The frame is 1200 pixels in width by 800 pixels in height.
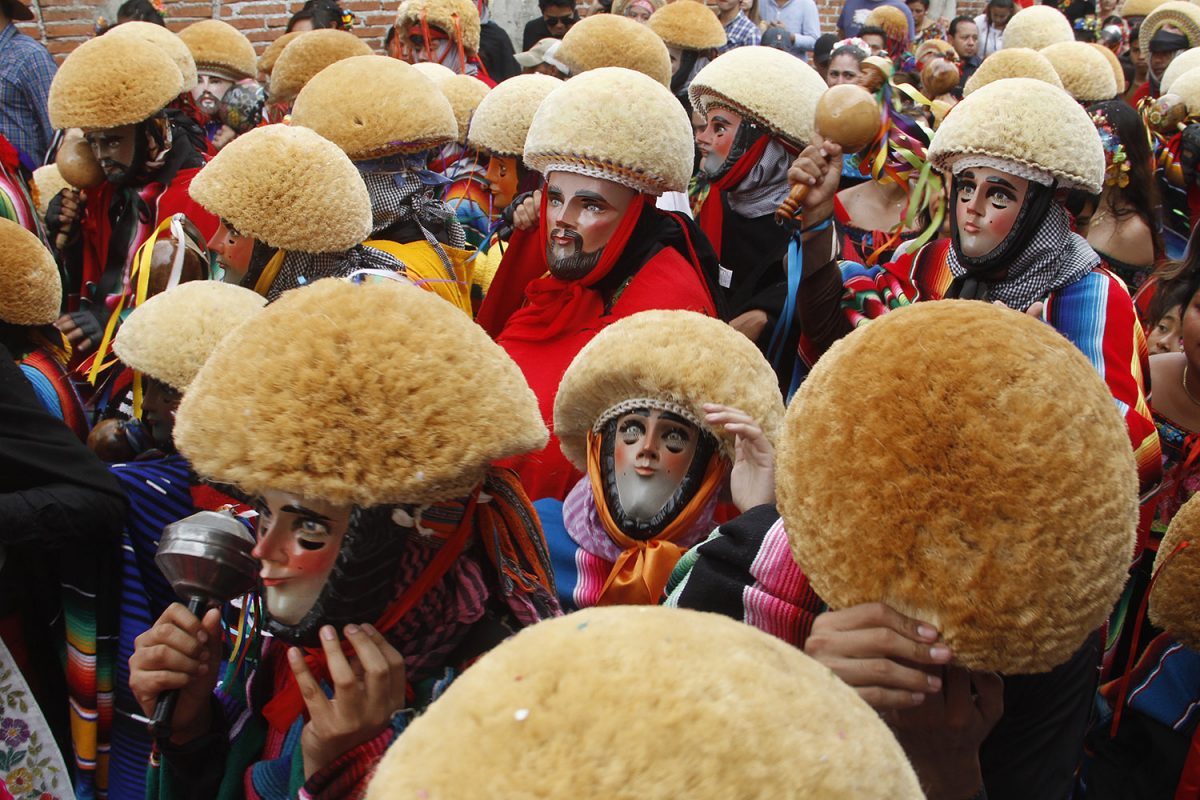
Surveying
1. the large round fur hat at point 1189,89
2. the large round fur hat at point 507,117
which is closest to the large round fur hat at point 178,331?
the large round fur hat at point 507,117

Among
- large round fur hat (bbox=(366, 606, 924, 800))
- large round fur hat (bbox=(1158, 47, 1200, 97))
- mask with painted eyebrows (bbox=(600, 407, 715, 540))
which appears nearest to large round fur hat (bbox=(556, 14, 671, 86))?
large round fur hat (bbox=(1158, 47, 1200, 97))

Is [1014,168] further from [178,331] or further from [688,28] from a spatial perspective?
[688,28]

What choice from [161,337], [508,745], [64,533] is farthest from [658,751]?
[161,337]

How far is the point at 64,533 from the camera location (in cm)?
245

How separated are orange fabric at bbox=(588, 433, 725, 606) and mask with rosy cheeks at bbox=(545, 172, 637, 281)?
3.78 feet

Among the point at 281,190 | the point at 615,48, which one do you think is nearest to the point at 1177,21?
the point at 615,48

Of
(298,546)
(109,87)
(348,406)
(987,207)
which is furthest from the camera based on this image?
(109,87)

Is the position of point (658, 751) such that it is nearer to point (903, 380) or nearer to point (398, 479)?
point (903, 380)

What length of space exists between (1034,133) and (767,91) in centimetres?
165

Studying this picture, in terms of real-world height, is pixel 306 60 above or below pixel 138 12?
above

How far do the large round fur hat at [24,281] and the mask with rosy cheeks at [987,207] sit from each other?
2772 millimetres

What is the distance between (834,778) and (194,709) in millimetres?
1480

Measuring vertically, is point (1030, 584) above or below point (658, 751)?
below

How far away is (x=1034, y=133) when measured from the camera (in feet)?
10.6
